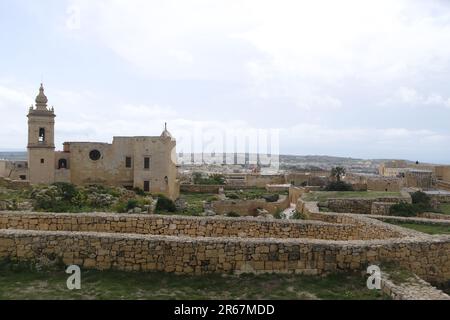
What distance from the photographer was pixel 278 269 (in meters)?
7.55

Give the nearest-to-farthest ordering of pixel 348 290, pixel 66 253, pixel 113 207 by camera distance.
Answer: pixel 348 290
pixel 66 253
pixel 113 207

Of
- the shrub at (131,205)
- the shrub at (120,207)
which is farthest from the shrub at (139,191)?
the shrub at (131,205)

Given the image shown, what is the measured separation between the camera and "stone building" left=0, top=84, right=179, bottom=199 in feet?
105

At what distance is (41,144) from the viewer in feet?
106

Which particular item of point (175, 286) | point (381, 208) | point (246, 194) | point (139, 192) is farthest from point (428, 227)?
point (139, 192)

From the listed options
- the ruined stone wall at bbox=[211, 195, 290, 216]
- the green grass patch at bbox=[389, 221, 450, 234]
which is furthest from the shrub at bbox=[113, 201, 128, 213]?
the green grass patch at bbox=[389, 221, 450, 234]

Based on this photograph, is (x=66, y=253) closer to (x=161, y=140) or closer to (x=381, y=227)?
(x=381, y=227)

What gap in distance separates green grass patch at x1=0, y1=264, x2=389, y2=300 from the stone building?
24491 millimetres

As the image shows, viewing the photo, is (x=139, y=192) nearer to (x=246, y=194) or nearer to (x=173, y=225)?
(x=246, y=194)

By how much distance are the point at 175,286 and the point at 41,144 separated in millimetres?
28600

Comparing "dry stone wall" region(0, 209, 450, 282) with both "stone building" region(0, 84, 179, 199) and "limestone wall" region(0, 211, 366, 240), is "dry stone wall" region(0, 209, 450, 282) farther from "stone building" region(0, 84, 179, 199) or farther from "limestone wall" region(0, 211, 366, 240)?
"stone building" region(0, 84, 179, 199)

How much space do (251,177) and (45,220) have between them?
116ft

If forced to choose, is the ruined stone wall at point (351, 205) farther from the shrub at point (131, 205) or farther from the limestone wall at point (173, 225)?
the shrub at point (131, 205)

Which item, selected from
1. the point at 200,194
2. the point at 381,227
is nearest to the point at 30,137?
the point at 200,194
